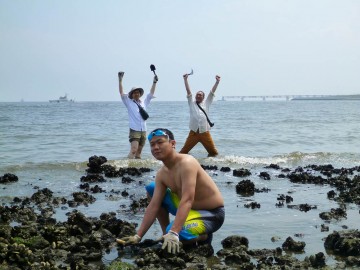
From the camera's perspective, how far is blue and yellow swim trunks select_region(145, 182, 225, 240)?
6.40 meters

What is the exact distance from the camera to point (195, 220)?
21.4 feet

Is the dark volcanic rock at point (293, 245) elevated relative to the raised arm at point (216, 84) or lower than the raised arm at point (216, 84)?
lower

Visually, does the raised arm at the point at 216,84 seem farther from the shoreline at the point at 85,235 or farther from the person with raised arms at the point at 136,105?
the shoreline at the point at 85,235

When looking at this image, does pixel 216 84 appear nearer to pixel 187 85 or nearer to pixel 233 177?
pixel 187 85

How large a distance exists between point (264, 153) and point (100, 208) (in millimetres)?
13482

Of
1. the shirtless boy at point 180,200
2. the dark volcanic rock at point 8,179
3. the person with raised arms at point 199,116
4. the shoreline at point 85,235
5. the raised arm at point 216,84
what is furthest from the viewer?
the person with raised arms at point 199,116

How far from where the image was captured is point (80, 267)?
18.7ft

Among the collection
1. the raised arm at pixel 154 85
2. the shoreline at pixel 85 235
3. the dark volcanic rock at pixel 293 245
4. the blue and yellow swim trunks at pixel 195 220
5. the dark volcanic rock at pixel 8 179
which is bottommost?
the dark volcanic rock at pixel 8 179

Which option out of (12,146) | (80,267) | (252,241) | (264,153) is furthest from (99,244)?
(12,146)

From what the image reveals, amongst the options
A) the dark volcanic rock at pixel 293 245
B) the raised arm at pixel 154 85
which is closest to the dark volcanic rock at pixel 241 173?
the raised arm at pixel 154 85

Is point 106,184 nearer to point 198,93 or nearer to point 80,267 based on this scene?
point 198,93

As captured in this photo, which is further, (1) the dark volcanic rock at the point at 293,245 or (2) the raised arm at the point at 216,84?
(2) the raised arm at the point at 216,84

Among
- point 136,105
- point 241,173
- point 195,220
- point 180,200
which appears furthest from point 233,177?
point 180,200

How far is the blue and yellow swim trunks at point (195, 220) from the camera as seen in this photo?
640 cm
